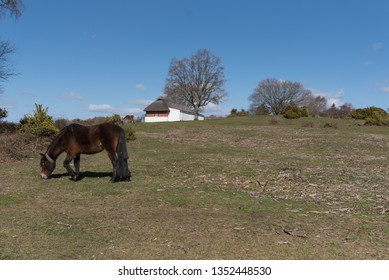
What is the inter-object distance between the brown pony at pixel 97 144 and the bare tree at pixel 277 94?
260 ft

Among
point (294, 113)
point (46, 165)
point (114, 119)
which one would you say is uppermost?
point (294, 113)

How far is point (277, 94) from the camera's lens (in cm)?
8669

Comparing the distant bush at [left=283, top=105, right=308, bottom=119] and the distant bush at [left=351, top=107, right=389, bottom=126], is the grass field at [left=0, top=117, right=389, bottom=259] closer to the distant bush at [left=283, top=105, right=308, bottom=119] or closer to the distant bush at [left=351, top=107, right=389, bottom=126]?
the distant bush at [left=351, top=107, right=389, bottom=126]

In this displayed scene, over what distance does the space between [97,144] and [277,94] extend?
3228 inches

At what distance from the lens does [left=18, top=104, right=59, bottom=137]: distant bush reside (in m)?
17.9

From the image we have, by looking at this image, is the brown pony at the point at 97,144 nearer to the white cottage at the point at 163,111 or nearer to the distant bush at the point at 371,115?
the distant bush at the point at 371,115

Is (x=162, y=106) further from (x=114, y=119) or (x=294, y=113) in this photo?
(x=114, y=119)

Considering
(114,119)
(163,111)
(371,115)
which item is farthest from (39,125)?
(163,111)

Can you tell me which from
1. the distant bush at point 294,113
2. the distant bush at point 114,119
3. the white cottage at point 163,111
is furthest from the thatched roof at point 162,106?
the distant bush at point 114,119

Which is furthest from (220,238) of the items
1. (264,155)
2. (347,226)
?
(264,155)

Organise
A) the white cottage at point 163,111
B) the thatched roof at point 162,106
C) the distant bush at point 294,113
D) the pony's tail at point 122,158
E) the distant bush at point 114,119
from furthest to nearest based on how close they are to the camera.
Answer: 1. the thatched roof at point 162,106
2. the white cottage at point 163,111
3. the distant bush at point 294,113
4. the distant bush at point 114,119
5. the pony's tail at point 122,158

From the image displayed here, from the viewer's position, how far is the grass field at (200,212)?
473 centimetres

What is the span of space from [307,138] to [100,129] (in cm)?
1685

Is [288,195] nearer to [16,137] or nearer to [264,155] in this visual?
[264,155]
